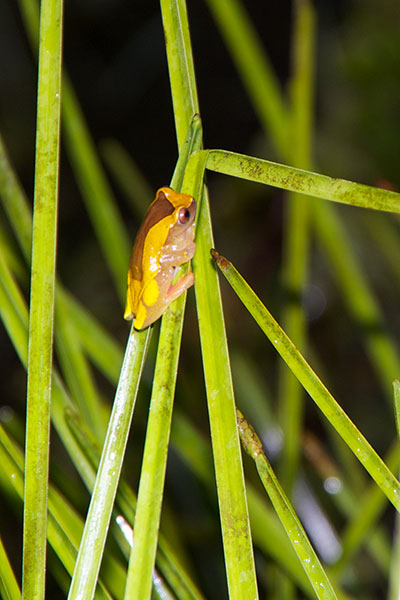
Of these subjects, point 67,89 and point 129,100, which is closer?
point 67,89

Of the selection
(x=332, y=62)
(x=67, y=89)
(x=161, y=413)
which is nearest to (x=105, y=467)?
(x=161, y=413)

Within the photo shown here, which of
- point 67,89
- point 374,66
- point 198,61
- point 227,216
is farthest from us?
point 198,61

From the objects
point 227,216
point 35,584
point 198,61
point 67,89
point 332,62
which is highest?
point 198,61

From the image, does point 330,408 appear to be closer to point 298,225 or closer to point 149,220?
point 149,220

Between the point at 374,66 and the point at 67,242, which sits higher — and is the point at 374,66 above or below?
below

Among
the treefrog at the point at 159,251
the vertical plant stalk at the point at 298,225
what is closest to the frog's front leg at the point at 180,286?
the treefrog at the point at 159,251

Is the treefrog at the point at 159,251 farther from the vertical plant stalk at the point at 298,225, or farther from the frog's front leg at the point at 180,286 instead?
the vertical plant stalk at the point at 298,225

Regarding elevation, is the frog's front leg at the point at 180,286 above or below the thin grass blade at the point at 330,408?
above

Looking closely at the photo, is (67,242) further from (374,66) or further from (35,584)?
(35,584)
